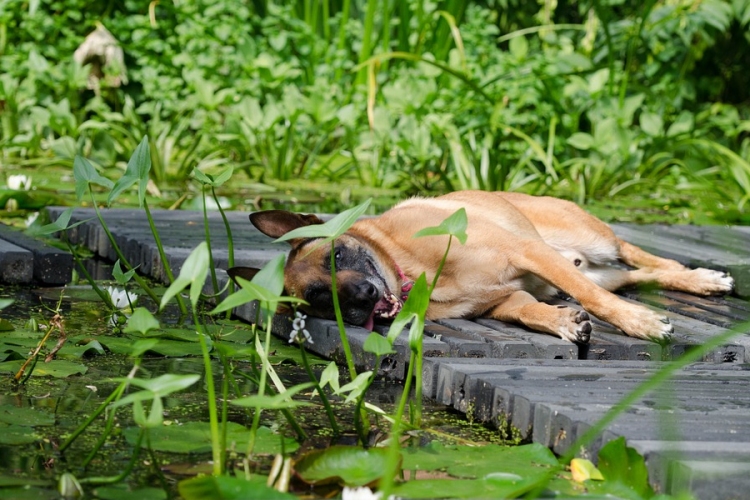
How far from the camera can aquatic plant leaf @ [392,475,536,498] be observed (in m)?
2.18

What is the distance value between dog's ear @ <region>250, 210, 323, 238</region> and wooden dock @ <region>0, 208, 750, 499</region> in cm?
34

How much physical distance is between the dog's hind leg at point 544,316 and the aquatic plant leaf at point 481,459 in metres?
1.10

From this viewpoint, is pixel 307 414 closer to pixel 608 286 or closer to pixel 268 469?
pixel 268 469

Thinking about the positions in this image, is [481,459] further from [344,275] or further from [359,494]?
[344,275]

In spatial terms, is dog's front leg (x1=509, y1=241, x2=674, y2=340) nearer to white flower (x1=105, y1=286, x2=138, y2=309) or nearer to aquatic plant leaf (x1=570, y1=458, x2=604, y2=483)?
aquatic plant leaf (x1=570, y1=458, x2=604, y2=483)

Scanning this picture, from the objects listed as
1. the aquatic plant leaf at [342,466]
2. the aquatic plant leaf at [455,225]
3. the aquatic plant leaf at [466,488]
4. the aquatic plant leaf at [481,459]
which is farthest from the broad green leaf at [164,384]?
the aquatic plant leaf at [455,225]

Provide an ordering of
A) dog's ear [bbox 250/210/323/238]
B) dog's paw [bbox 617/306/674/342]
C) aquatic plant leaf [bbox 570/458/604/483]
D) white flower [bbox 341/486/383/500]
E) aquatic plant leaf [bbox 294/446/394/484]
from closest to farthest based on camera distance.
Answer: white flower [bbox 341/486/383/500]
aquatic plant leaf [bbox 294/446/394/484]
aquatic plant leaf [bbox 570/458/604/483]
dog's paw [bbox 617/306/674/342]
dog's ear [bbox 250/210/323/238]

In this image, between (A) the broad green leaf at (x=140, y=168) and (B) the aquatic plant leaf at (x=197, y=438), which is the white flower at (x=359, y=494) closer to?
(B) the aquatic plant leaf at (x=197, y=438)

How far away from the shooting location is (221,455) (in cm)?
226

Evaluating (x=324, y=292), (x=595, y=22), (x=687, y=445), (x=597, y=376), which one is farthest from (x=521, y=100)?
(x=687, y=445)

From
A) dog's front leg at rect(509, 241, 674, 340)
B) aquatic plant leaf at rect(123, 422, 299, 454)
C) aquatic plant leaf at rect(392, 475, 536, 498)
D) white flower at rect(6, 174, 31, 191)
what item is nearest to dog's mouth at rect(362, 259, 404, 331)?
dog's front leg at rect(509, 241, 674, 340)

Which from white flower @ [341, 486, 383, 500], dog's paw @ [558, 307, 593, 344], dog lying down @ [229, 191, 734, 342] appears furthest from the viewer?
dog lying down @ [229, 191, 734, 342]

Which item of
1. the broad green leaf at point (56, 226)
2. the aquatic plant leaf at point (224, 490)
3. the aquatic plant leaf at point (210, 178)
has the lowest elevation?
the aquatic plant leaf at point (224, 490)

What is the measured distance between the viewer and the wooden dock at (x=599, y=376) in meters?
2.32
